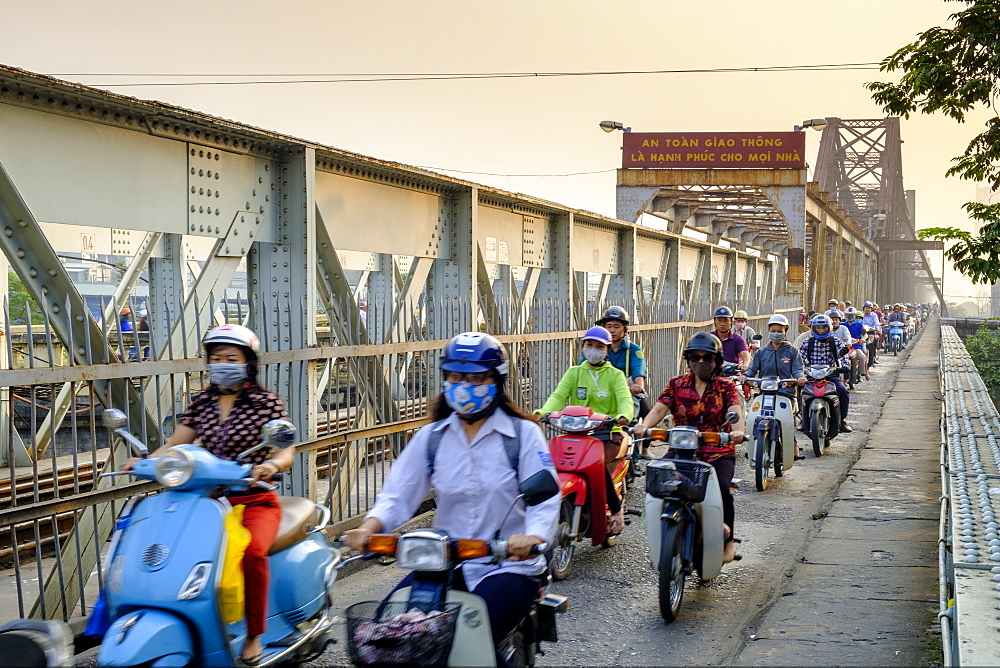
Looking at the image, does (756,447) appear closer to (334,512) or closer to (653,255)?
(334,512)

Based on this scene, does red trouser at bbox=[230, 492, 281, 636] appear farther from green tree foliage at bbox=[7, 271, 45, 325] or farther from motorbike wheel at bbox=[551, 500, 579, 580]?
green tree foliage at bbox=[7, 271, 45, 325]

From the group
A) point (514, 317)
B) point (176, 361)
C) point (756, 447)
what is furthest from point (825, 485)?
point (176, 361)

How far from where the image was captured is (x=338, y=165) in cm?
796

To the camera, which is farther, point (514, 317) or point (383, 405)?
point (514, 317)

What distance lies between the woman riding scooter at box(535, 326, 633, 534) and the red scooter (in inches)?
13.3

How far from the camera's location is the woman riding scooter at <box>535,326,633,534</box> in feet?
24.4

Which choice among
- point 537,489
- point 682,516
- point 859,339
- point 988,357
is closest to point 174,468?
point 537,489

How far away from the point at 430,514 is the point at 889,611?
3.79 m

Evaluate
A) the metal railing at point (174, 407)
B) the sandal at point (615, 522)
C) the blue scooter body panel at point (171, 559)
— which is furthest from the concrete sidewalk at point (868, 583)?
the metal railing at point (174, 407)

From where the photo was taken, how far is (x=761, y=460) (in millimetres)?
10312

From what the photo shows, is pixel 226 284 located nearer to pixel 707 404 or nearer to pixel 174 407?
pixel 174 407

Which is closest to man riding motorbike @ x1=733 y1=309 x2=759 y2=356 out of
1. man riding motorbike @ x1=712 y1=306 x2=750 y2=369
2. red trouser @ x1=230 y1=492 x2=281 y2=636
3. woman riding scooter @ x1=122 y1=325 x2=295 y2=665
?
man riding motorbike @ x1=712 y1=306 x2=750 y2=369

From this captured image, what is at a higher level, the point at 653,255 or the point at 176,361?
the point at 653,255

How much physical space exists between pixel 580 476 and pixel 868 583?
1.86 meters
